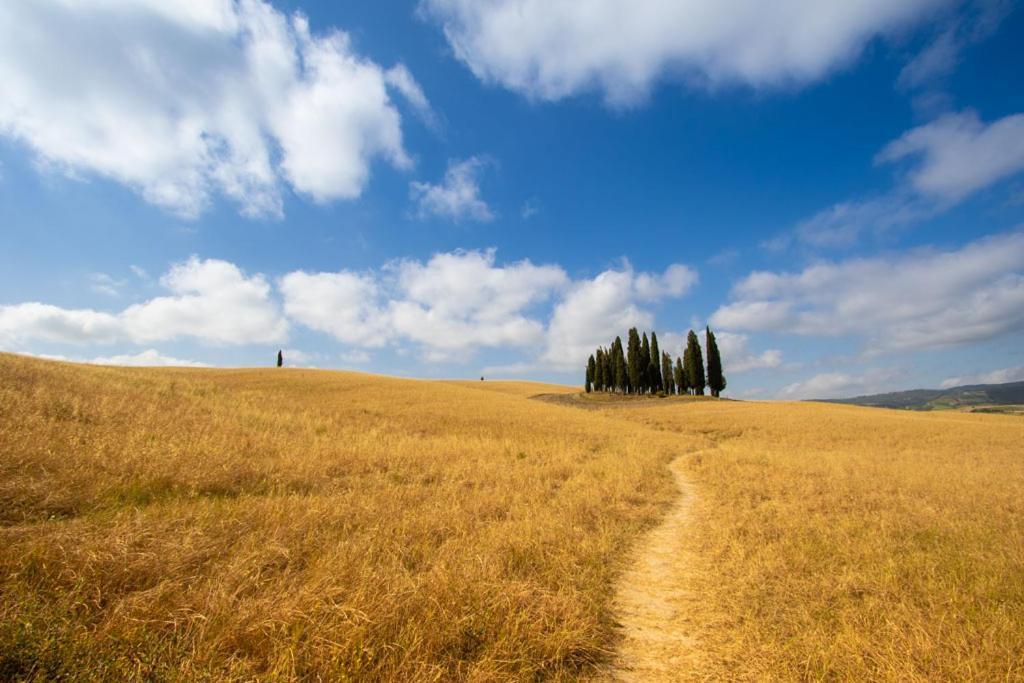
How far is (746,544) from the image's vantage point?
721 centimetres

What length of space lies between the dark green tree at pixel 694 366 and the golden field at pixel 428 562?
63.0 metres

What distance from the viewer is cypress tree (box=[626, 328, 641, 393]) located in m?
78.6

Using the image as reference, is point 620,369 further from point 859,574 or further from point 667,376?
point 859,574

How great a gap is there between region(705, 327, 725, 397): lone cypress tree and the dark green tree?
128 centimetres

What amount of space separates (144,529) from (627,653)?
232 inches

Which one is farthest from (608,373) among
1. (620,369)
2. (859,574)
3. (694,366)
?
(859,574)

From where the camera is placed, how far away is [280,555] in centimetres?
521

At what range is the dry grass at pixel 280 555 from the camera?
3.44 m

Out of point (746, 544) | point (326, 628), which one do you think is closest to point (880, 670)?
point (746, 544)

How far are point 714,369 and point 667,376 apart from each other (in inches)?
358

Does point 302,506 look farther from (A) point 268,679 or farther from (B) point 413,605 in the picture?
(A) point 268,679

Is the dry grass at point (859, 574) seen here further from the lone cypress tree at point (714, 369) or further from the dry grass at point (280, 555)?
the lone cypress tree at point (714, 369)

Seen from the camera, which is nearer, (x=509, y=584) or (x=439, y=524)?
(x=509, y=584)

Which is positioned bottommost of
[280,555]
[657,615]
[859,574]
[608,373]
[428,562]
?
[657,615]
